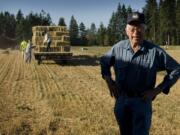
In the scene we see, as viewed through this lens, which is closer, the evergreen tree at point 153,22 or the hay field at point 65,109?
the hay field at point 65,109

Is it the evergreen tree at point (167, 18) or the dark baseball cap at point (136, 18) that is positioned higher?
the evergreen tree at point (167, 18)

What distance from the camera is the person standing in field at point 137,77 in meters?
5.02

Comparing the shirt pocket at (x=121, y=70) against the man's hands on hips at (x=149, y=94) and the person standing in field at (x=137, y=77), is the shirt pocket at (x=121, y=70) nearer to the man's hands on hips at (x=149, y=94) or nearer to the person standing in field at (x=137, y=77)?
the person standing in field at (x=137, y=77)

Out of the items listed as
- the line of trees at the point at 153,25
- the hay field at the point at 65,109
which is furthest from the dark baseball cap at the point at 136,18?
the line of trees at the point at 153,25

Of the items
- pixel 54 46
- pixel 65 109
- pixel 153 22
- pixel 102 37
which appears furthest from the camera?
pixel 102 37

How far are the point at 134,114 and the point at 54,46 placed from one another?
23.9m

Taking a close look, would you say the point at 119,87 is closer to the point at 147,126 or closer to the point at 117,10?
the point at 147,126

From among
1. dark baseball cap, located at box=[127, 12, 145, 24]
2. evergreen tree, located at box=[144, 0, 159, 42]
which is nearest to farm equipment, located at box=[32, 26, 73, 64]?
dark baseball cap, located at box=[127, 12, 145, 24]

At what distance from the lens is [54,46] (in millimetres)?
28734

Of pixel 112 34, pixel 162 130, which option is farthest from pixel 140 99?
pixel 112 34

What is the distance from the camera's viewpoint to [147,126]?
513 centimetres

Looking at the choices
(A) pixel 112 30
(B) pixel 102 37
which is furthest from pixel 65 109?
(A) pixel 112 30

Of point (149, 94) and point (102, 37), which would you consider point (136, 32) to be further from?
point (102, 37)

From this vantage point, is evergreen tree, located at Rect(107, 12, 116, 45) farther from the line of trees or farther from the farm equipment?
the farm equipment
